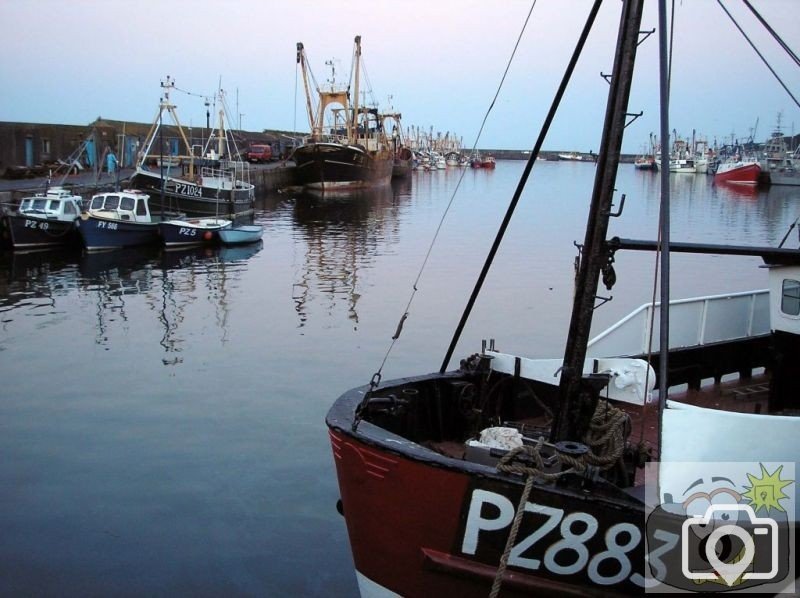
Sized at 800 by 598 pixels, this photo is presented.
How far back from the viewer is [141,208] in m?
37.0

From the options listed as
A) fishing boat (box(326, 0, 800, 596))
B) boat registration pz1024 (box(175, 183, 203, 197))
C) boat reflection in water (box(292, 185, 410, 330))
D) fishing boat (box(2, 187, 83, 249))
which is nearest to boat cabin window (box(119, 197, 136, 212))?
fishing boat (box(2, 187, 83, 249))

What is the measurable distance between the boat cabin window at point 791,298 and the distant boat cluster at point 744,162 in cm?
5679

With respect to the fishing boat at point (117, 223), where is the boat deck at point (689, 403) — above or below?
below

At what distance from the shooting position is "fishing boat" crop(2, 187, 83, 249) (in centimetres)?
3341

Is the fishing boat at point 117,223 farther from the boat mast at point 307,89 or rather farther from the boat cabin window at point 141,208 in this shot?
the boat mast at point 307,89

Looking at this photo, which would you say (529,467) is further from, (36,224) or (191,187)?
(191,187)

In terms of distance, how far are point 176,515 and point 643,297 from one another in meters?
19.4

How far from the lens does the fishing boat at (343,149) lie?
2911 inches

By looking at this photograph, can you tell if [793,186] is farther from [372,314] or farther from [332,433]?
[332,433]

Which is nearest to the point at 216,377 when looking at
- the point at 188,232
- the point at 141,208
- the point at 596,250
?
the point at 596,250

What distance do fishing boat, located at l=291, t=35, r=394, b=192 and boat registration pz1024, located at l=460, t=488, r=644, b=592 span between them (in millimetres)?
67739

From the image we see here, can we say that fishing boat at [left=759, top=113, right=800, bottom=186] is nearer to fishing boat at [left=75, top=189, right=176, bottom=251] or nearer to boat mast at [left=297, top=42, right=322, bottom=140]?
boat mast at [left=297, top=42, right=322, bottom=140]

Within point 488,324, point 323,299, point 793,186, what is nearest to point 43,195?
point 323,299

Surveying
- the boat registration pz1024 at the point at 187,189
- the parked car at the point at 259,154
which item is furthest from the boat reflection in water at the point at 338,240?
the parked car at the point at 259,154
